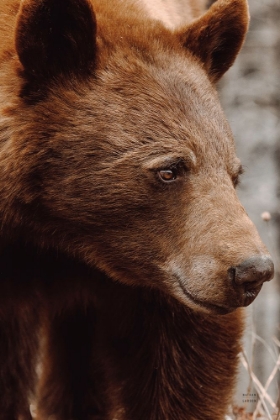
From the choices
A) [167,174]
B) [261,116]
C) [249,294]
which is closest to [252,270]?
[249,294]

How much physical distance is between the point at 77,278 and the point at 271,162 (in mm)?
6324

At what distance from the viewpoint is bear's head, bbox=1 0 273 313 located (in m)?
3.74

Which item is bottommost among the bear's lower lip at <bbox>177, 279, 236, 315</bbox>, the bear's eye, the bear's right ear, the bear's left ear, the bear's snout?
the bear's lower lip at <bbox>177, 279, 236, 315</bbox>

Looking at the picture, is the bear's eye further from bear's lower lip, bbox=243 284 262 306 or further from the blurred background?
the blurred background

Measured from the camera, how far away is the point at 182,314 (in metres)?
4.46


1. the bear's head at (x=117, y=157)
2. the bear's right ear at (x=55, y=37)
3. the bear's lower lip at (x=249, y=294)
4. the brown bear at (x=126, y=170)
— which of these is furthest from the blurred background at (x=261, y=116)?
the bear's lower lip at (x=249, y=294)

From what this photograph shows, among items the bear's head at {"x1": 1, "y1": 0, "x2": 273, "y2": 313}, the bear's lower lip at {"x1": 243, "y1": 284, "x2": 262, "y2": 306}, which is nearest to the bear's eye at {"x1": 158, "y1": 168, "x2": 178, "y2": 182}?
the bear's head at {"x1": 1, "y1": 0, "x2": 273, "y2": 313}

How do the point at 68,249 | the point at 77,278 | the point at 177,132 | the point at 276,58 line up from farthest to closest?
the point at 276,58
the point at 77,278
the point at 68,249
the point at 177,132

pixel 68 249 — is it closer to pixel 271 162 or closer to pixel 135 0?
pixel 135 0

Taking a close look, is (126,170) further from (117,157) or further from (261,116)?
(261,116)

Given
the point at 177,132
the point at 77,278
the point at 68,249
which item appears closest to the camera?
the point at 177,132

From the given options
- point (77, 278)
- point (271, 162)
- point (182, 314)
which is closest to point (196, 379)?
point (182, 314)

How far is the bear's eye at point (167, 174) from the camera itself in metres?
3.76

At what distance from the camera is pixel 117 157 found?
3.82 metres
